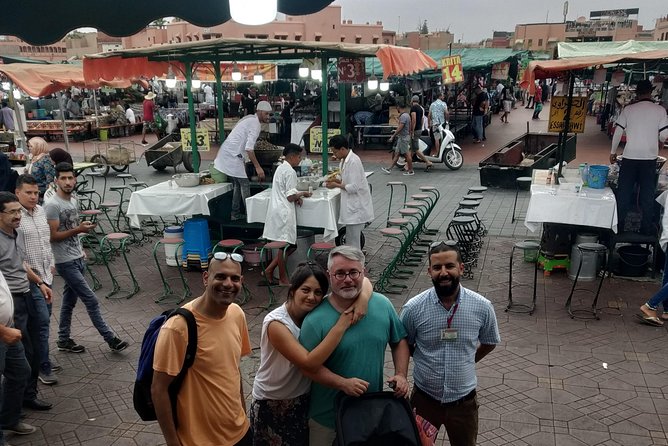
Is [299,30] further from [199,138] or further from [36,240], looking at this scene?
[36,240]

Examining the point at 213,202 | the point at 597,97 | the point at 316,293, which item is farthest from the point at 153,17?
the point at 597,97

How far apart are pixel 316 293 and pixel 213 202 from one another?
5711mm

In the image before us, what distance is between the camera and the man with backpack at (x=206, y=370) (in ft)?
8.25

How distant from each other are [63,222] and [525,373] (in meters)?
4.50

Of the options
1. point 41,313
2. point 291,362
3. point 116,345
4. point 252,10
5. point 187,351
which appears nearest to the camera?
point 252,10

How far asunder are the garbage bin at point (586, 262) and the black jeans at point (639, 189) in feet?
1.94

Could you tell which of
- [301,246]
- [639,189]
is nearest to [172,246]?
[301,246]

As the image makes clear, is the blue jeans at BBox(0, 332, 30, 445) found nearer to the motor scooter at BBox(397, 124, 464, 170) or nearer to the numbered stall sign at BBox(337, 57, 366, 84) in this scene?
the numbered stall sign at BBox(337, 57, 366, 84)

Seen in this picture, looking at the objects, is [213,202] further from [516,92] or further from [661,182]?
[516,92]

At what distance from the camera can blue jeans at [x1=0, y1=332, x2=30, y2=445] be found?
3.85 metres

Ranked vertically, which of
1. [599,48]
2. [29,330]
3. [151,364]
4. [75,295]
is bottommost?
[75,295]

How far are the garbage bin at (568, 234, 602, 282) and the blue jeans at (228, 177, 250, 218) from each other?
4.69 metres

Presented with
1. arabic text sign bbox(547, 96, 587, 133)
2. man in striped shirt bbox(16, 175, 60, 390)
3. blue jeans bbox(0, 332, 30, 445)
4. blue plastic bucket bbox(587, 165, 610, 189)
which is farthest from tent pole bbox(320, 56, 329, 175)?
blue jeans bbox(0, 332, 30, 445)

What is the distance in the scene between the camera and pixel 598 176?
23.9 ft
